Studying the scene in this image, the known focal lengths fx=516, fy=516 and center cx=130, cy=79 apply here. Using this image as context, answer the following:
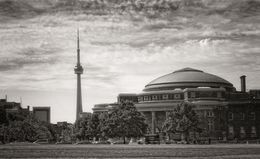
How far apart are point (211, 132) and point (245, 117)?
551 inches

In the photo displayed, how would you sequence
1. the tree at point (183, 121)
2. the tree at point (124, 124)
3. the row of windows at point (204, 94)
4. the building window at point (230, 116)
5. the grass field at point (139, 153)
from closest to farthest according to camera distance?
the grass field at point (139, 153)
the tree at point (183, 121)
the tree at point (124, 124)
the building window at point (230, 116)
the row of windows at point (204, 94)

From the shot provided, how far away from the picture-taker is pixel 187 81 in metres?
173

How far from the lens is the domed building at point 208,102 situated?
149750mm

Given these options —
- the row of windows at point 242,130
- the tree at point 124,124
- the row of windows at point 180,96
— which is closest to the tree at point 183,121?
the tree at point 124,124

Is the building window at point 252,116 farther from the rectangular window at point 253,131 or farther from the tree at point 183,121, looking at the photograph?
the tree at point 183,121

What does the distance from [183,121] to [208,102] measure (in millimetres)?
39907

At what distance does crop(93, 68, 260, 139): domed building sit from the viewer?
491 feet

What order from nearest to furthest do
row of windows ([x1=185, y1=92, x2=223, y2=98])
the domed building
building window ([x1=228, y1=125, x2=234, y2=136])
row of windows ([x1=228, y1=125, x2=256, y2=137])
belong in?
1. the domed building
2. building window ([x1=228, y1=125, x2=234, y2=136])
3. row of windows ([x1=228, y1=125, x2=256, y2=137])
4. row of windows ([x1=185, y1=92, x2=223, y2=98])

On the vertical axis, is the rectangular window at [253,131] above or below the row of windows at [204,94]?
below

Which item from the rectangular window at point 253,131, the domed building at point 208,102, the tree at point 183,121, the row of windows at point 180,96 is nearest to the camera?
the tree at point 183,121

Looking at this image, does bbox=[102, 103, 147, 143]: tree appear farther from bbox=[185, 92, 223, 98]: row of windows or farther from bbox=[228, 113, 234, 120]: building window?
bbox=[185, 92, 223, 98]: row of windows

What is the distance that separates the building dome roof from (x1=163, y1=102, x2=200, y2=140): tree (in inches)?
2224

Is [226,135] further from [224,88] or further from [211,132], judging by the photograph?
[224,88]

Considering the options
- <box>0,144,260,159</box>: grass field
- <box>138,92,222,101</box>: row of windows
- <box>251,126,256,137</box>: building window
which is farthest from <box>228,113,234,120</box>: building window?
<box>0,144,260,159</box>: grass field
